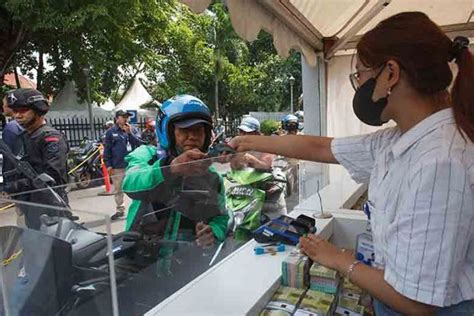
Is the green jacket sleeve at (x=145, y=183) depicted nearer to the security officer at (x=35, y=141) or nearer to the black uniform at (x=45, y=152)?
the security officer at (x=35, y=141)

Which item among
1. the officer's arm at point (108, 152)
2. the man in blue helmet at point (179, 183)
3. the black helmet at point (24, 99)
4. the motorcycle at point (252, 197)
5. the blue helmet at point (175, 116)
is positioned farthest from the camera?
the officer's arm at point (108, 152)

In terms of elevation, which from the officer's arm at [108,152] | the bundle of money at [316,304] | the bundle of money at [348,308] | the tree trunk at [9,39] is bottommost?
the bundle of money at [348,308]

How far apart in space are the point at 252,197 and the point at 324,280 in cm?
85

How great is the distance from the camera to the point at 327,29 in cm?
389

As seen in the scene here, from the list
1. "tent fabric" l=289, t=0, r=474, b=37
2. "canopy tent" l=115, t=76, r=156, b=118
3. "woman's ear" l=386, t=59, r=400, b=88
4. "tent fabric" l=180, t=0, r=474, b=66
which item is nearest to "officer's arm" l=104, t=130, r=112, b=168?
"tent fabric" l=180, t=0, r=474, b=66

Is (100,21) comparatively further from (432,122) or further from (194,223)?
(432,122)

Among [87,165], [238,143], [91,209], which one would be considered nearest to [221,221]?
[238,143]

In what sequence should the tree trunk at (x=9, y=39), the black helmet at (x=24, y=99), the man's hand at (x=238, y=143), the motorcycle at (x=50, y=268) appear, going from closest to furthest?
the motorcycle at (x=50, y=268)
the man's hand at (x=238, y=143)
the black helmet at (x=24, y=99)
the tree trunk at (x=9, y=39)

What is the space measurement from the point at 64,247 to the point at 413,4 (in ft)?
11.4

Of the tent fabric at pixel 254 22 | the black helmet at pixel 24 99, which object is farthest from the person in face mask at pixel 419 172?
the black helmet at pixel 24 99

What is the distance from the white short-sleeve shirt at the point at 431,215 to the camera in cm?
85

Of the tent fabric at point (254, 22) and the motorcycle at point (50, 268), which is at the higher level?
the tent fabric at point (254, 22)

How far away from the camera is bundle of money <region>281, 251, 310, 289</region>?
4.93 feet

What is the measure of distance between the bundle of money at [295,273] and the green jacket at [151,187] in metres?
0.40
